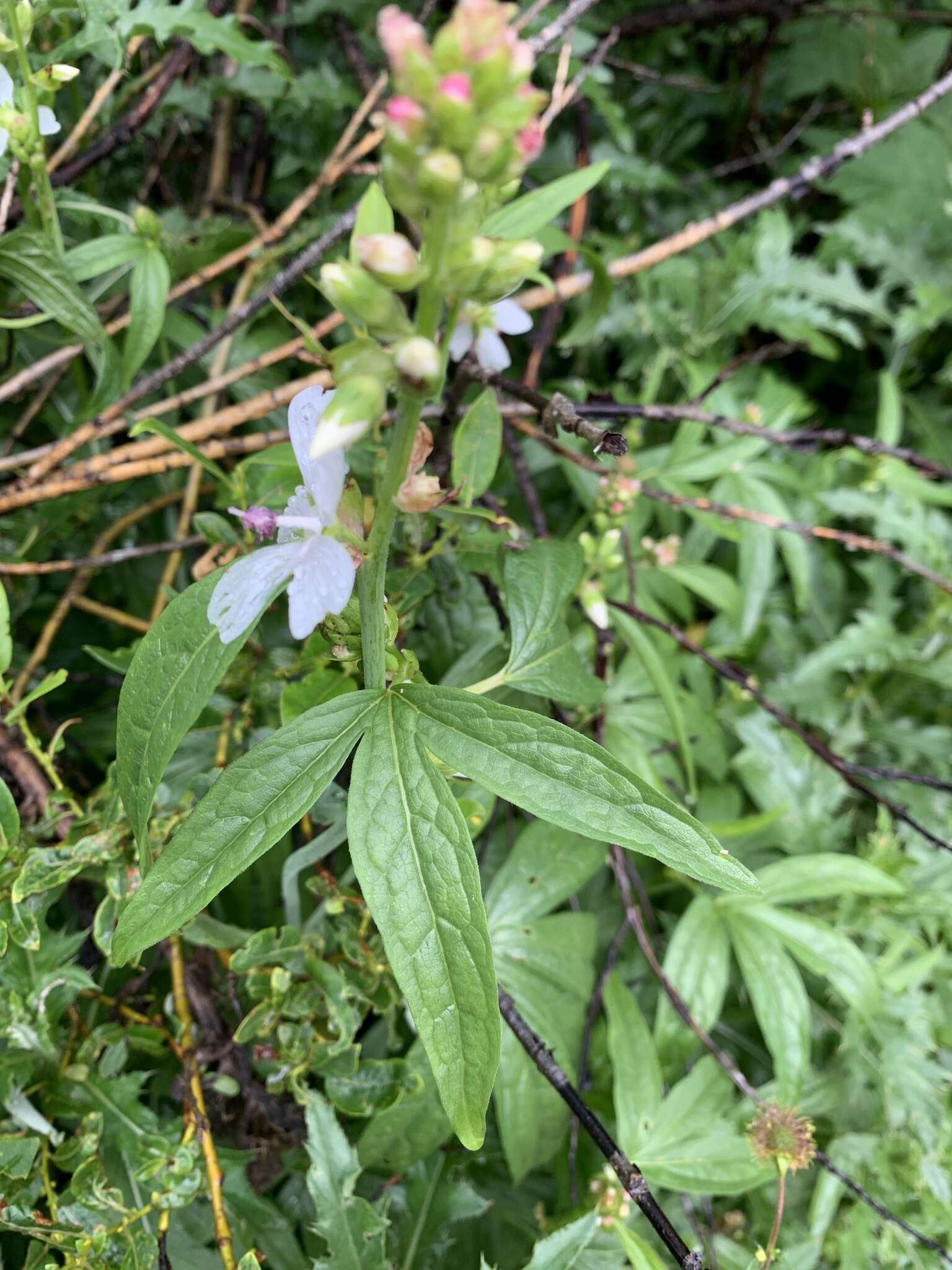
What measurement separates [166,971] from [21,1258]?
14.8 inches

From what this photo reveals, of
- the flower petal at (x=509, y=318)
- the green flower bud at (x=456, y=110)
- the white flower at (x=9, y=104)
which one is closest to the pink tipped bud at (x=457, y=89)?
the green flower bud at (x=456, y=110)

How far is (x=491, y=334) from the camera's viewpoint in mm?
1011

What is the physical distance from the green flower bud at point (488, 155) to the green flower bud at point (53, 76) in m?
0.77

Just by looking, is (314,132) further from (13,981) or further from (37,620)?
(13,981)

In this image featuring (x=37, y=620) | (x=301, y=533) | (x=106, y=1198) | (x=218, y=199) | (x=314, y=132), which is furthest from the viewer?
(x=314, y=132)

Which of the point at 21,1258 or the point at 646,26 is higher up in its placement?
the point at 646,26

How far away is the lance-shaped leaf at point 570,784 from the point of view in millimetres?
659

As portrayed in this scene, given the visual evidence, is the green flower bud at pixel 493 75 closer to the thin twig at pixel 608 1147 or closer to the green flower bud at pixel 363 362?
the green flower bud at pixel 363 362

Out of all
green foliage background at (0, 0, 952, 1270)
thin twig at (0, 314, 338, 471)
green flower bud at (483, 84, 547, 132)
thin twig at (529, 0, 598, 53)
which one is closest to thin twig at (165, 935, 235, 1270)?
green foliage background at (0, 0, 952, 1270)

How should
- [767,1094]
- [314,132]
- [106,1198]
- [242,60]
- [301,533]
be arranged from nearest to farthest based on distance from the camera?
[301,533], [106,1198], [242,60], [767,1094], [314,132]

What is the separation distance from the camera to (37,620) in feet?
5.25

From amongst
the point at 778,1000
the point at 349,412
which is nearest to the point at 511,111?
the point at 349,412

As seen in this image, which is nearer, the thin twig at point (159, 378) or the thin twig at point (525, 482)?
the thin twig at point (159, 378)

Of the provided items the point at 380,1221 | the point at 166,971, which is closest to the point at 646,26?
the point at 166,971
